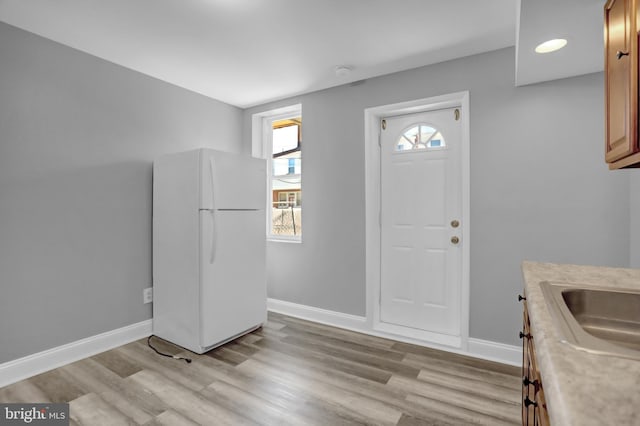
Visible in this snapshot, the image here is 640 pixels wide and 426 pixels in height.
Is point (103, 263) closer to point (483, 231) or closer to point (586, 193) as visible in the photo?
point (483, 231)

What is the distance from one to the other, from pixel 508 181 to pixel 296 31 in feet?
6.49

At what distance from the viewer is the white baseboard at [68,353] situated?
215 cm

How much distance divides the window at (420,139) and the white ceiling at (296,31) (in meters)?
0.57

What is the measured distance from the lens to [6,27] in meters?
2.15

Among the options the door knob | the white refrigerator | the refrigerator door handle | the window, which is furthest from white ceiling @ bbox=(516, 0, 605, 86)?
the refrigerator door handle

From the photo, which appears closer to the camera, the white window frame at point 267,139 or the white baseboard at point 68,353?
the white baseboard at point 68,353

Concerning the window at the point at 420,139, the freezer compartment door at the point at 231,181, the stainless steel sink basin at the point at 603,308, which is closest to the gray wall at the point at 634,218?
the stainless steel sink basin at the point at 603,308

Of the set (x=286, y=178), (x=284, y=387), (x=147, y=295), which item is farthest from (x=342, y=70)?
(x=147, y=295)

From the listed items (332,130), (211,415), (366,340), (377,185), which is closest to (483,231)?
(377,185)

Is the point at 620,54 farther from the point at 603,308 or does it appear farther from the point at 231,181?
the point at 231,181

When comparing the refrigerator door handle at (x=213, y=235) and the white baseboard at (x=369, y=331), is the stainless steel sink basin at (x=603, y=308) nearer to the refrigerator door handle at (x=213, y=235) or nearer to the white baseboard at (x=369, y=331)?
the white baseboard at (x=369, y=331)

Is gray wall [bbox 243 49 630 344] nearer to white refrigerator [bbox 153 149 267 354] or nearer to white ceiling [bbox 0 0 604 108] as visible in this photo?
white ceiling [bbox 0 0 604 108]

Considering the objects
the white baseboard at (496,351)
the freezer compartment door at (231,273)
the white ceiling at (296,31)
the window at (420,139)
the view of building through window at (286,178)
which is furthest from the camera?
the view of building through window at (286,178)

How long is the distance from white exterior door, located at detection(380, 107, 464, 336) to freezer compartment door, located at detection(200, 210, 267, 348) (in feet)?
4.06
